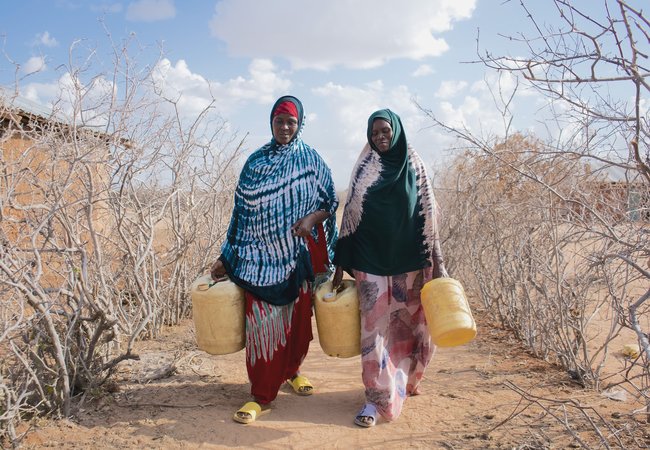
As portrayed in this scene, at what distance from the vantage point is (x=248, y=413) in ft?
10.1

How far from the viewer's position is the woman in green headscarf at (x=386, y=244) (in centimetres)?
303

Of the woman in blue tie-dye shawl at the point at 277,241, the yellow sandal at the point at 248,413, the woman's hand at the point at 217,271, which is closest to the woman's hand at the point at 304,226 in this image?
the woman in blue tie-dye shawl at the point at 277,241

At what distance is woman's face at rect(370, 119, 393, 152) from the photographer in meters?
2.99

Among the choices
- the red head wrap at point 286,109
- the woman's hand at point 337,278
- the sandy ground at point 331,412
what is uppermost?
the red head wrap at point 286,109

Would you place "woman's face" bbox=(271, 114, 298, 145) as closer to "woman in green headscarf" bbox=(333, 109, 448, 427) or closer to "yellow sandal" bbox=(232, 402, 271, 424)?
"woman in green headscarf" bbox=(333, 109, 448, 427)

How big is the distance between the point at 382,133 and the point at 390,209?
0.42 m

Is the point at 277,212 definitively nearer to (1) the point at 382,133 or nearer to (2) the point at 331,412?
(1) the point at 382,133

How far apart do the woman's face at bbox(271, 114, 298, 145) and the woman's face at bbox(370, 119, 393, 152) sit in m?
0.49

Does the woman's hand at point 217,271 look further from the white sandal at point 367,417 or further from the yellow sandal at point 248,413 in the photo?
the white sandal at point 367,417

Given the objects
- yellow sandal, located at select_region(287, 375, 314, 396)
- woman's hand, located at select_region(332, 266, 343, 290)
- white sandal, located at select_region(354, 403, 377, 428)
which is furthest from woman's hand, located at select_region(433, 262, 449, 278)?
yellow sandal, located at select_region(287, 375, 314, 396)

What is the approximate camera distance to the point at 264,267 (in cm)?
319

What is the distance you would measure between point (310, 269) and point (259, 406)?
0.85m

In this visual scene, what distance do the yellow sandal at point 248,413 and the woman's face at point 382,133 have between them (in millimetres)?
1637

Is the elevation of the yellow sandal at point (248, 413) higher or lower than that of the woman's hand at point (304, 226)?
lower
